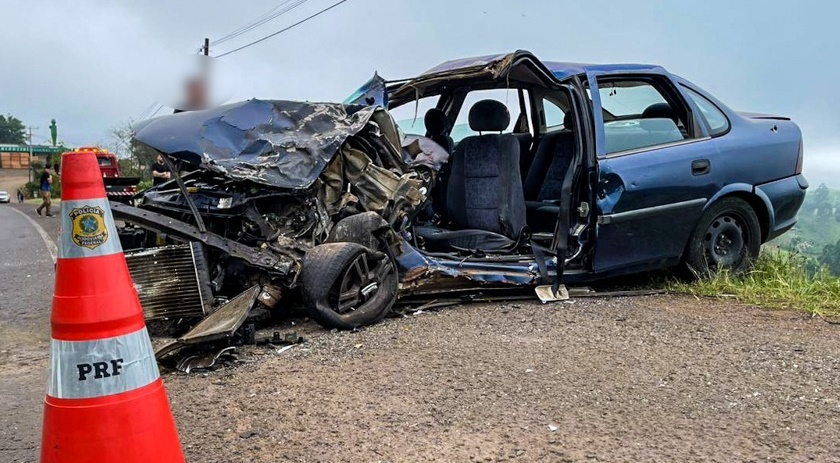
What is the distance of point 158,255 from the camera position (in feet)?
14.2

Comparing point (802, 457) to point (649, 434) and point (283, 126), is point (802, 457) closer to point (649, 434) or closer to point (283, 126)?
point (649, 434)

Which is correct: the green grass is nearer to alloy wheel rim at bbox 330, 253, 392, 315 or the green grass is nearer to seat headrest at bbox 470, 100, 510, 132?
seat headrest at bbox 470, 100, 510, 132

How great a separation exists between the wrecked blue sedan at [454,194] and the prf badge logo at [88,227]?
2.06 m

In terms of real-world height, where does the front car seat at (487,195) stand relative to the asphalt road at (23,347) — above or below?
above

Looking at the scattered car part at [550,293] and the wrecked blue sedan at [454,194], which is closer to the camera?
the wrecked blue sedan at [454,194]

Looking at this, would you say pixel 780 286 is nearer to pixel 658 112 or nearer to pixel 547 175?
pixel 658 112

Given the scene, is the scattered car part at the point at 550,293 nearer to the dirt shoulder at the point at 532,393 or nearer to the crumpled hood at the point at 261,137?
the dirt shoulder at the point at 532,393

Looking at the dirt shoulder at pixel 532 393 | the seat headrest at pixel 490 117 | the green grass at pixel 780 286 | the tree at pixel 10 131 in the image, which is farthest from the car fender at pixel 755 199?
the tree at pixel 10 131

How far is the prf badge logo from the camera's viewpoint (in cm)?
227

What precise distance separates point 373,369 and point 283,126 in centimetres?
205

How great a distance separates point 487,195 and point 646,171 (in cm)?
127

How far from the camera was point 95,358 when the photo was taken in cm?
219

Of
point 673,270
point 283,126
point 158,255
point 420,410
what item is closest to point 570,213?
point 673,270

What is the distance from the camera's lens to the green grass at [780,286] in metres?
5.04
